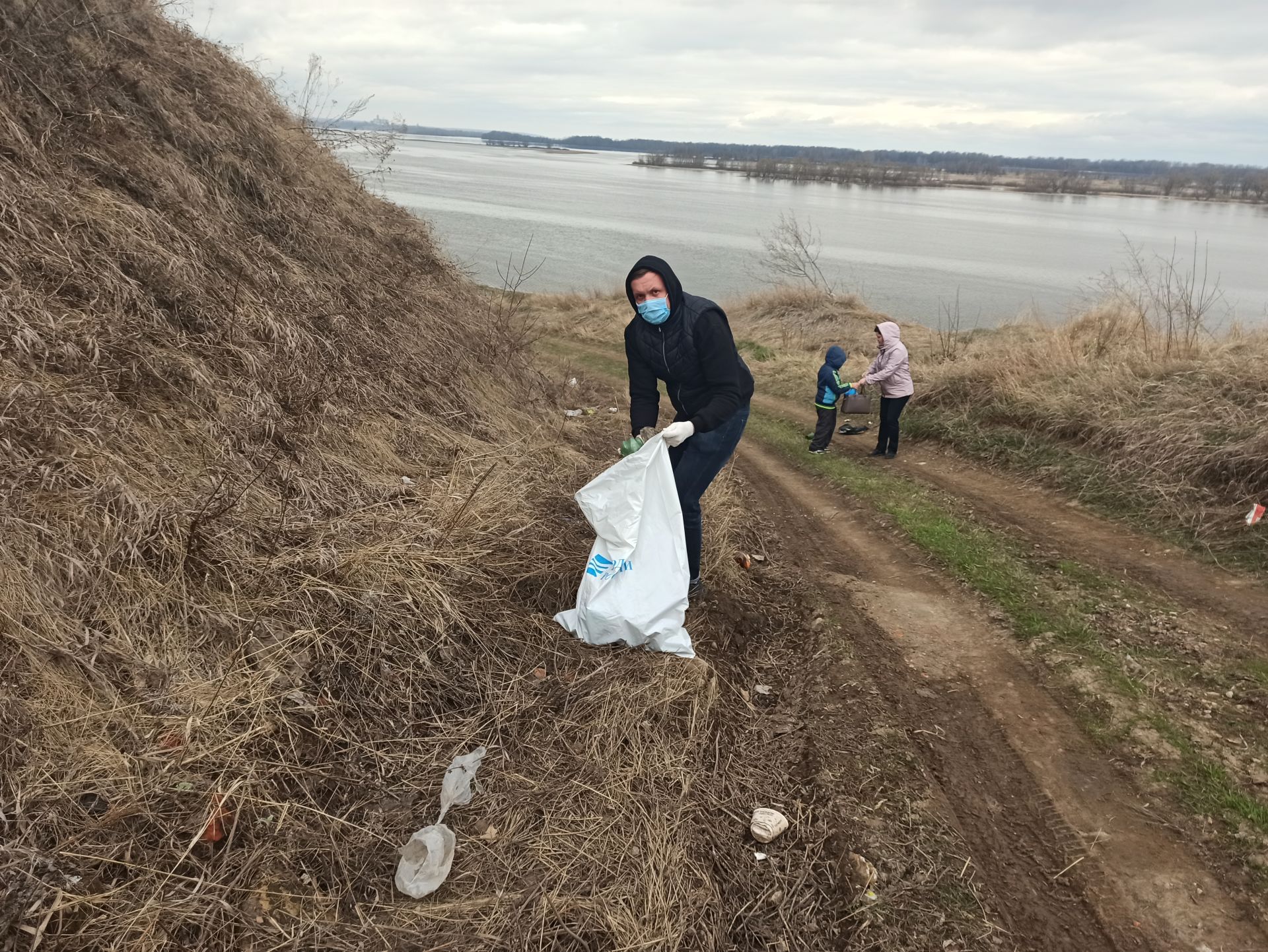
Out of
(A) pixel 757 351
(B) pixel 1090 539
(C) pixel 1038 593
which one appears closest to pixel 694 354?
(C) pixel 1038 593

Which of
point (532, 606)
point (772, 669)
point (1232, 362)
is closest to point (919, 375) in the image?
point (1232, 362)

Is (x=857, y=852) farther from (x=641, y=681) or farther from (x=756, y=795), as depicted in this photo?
(x=641, y=681)

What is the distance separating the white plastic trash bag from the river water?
9.19 metres

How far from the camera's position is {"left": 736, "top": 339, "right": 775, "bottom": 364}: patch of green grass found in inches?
563

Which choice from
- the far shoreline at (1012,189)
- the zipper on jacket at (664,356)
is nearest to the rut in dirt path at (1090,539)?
the zipper on jacket at (664,356)

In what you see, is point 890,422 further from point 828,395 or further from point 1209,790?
point 1209,790

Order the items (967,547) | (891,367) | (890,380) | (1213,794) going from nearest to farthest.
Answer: (1213,794), (967,547), (891,367), (890,380)

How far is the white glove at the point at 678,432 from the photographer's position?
3896 millimetres

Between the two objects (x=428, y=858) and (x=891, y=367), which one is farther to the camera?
(x=891, y=367)

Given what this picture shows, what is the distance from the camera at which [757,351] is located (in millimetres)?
14969

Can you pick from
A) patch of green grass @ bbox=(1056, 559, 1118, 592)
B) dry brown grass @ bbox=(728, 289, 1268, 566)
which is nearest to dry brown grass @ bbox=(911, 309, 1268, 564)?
dry brown grass @ bbox=(728, 289, 1268, 566)

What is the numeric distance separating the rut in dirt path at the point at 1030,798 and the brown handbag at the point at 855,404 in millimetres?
4222

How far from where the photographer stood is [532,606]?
3.99 meters

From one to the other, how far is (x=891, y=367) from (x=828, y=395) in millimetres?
771
